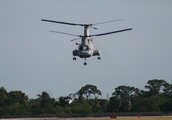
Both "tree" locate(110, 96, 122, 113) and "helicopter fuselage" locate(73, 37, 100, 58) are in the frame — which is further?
"tree" locate(110, 96, 122, 113)

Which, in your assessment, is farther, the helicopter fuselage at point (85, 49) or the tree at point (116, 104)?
the tree at point (116, 104)

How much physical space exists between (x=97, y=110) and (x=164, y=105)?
21468 mm

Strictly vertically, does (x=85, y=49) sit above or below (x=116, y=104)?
below

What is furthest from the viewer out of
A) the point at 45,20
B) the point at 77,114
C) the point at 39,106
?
the point at 39,106

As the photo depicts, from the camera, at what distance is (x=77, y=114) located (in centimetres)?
17900

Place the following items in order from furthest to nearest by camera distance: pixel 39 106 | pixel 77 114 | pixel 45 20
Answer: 1. pixel 39 106
2. pixel 77 114
3. pixel 45 20

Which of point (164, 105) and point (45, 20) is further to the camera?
point (164, 105)

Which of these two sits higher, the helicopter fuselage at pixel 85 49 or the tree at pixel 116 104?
the tree at pixel 116 104

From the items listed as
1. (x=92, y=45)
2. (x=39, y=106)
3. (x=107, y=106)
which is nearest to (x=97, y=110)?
(x=107, y=106)

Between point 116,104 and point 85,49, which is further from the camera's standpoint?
point 116,104

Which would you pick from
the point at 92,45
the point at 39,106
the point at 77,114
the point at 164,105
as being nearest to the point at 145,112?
the point at 164,105

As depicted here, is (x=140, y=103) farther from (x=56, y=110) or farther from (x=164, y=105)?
(x=56, y=110)

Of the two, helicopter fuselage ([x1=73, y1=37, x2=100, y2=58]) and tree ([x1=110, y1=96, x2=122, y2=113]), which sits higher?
tree ([x1=110, y1=96, x2=122, y2=113])

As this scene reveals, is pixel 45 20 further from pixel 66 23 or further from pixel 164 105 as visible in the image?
pixel 164 105
